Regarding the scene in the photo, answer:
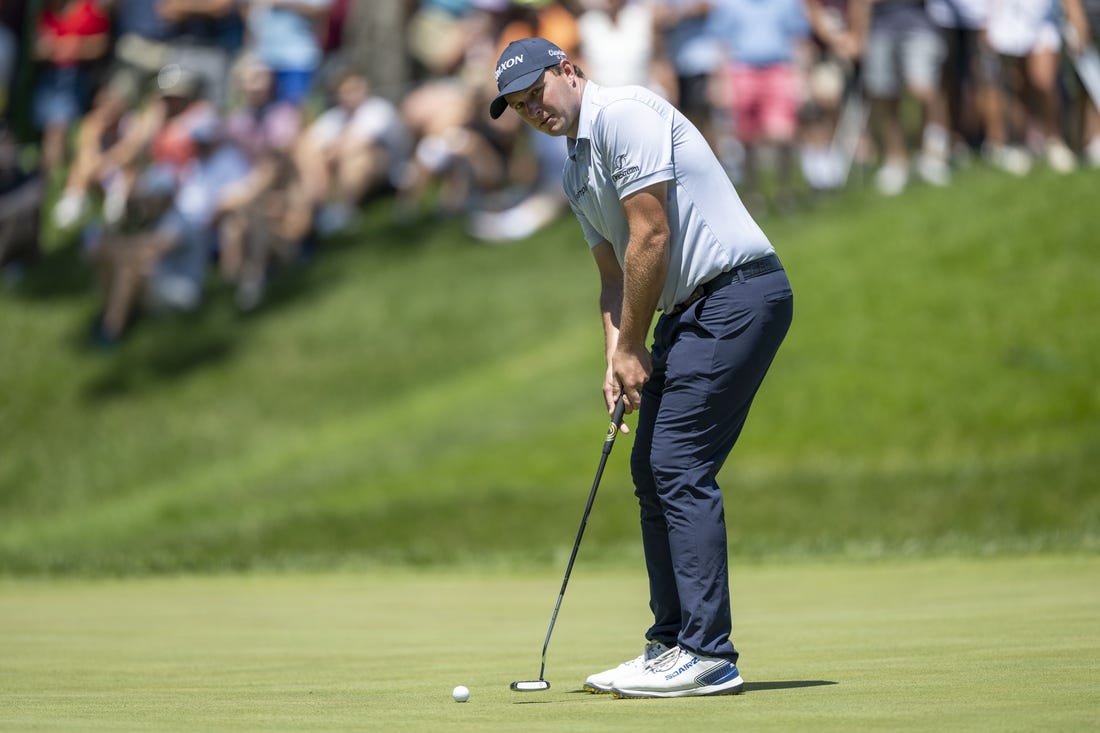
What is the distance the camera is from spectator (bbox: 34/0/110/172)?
65.5 ft

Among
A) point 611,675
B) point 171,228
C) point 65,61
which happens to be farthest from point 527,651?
point 65,61

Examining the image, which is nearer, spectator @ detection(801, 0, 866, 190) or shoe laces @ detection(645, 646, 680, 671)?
shoe laces @ detection(645, 646, 680, 671)

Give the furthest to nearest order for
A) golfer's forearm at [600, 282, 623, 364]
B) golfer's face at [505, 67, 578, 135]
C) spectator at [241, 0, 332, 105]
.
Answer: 1. spectator at [241, 0, 332, 105]
2. golfer's forearm at [600, 282, 623, 364]
3. golfer's face at [505, 67, 578, 135]

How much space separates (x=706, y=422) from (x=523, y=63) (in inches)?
47.5

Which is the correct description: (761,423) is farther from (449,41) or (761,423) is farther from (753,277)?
(753,277)

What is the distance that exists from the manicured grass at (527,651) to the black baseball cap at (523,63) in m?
1.80

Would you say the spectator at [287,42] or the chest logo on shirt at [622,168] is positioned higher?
the spectator at [287,42]

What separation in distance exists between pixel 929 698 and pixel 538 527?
30.5ft

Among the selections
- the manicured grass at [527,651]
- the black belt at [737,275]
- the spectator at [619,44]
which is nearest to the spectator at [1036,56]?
the spectator at [619,44]

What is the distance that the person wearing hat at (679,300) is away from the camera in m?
5.04

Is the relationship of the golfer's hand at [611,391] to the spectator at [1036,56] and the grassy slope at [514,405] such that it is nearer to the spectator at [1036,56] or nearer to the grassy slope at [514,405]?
the grassy slope at [514,405]

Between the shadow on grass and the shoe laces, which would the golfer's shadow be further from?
the shoe laces

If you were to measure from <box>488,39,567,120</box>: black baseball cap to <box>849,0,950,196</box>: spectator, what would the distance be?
1230 centimetres

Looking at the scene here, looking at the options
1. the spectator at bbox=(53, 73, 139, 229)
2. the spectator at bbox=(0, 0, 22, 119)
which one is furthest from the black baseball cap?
the spectator at bbox=(0, 0, 22, 119)
